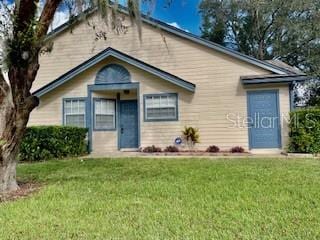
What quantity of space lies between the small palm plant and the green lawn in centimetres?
503

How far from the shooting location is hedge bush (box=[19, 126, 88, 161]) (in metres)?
12.2

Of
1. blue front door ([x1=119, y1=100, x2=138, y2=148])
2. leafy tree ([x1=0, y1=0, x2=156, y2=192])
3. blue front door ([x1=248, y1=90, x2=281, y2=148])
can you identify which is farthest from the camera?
blue front door ([x1=119, y1=100, x2=138, y2=148])

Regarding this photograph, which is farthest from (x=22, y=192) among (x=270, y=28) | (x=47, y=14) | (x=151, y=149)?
(x=270, y=28)

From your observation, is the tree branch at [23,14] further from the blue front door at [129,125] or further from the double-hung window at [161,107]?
the blue front door at [129,125]

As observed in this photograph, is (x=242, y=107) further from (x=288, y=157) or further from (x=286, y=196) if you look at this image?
(x=286, y=196)

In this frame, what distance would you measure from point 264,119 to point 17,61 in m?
9.75

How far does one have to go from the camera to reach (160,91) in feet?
47.6

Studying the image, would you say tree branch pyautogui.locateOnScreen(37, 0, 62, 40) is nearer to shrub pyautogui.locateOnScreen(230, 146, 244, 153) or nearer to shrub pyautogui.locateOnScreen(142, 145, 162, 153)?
shrub pyautogui.locateOnScreen(142, 145, 162, 153)

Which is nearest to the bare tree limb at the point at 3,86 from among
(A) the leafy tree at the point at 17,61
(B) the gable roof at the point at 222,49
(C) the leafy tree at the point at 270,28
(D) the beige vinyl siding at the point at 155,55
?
(A) the leafy tree at the point at 17,61

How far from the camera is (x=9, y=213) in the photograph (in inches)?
215

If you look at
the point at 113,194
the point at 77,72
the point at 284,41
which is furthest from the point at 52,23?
the point at 284,41

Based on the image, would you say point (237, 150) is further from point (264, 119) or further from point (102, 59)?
point (102, 59)

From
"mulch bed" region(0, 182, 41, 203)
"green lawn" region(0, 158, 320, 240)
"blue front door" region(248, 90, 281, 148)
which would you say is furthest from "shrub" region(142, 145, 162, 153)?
"mulch bed" region(0, 182, 41, 203)

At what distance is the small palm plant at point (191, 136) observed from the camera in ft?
46.1
